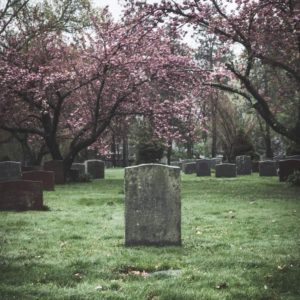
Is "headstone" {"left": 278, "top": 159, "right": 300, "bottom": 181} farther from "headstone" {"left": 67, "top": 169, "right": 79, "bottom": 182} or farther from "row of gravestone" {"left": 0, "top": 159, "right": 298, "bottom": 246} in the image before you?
"row of gravestone" {"left": 0, "top": 159, "right": 298, "bottom": 246}

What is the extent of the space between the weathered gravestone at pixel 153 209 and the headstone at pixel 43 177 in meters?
10.4

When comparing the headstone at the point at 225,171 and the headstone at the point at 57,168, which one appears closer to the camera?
the headstone at the point at 57,168

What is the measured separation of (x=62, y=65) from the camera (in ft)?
84.9

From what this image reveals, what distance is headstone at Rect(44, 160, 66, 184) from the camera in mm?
23938

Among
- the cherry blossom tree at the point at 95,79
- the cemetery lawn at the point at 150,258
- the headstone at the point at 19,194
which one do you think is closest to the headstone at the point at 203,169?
the cherry blossom tree at the point at 95,79

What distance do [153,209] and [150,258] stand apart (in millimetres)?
1120

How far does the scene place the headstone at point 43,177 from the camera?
1814 cm

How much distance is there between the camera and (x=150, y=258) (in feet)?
24.6

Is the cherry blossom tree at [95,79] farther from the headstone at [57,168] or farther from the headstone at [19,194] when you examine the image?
the headstone at [19,194]

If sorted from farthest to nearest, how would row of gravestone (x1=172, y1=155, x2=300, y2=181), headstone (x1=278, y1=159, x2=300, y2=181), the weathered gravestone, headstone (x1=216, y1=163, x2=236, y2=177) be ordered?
headstone (x1=216, y1=163, x2=236, y2=177) < row of gravestone (x1=172, y1=155, x2=300, y2=181) < headstone (x1=278, y1=159, x2=300, y2=181) < the weathered gravestone

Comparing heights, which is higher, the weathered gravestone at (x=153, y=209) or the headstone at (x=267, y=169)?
the headstone at (x=267, y=169)

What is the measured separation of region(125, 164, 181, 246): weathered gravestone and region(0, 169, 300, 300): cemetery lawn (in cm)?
28

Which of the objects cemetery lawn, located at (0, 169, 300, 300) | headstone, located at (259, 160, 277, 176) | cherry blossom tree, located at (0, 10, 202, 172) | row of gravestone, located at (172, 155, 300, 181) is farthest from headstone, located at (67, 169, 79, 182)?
cemetery lawn, located at (0, 169, 300, 300)

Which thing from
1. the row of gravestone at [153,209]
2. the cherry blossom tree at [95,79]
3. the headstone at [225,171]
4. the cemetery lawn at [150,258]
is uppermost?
the cherry blossom tree at [95,79]
